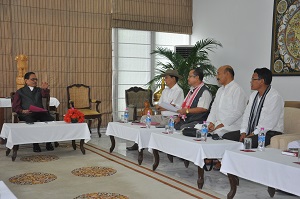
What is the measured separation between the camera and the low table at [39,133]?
532 cm

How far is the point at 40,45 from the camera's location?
Result: 8.07m

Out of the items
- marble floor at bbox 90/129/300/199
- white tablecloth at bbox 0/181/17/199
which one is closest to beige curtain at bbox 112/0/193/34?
marble floor at bbox 90/129/300/199

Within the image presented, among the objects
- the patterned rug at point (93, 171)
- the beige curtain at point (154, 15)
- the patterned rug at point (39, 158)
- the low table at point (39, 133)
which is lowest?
the patterned rug at point (39, 158)

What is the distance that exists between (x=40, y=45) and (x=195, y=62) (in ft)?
11.2

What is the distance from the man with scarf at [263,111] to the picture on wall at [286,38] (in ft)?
8.77

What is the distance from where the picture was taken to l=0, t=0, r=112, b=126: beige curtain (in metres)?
7.77

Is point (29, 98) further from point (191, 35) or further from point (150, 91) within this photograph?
point (191, 35)

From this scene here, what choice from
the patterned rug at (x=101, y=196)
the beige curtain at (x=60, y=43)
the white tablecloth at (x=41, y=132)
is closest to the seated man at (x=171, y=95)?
the white tablecloth at (x=41, y=132)

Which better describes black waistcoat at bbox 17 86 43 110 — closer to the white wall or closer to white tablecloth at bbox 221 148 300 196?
white tablecloth at bbox 221 148 300 196

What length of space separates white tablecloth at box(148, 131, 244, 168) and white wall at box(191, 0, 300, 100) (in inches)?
134

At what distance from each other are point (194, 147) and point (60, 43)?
525 cm

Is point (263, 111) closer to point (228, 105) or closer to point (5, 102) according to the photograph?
point (228, 105)

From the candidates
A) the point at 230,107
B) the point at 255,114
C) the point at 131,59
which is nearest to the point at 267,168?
the point at 255,114

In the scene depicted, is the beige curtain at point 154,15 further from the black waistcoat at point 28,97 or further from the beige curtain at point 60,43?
the black waistcoat at point 28,97
